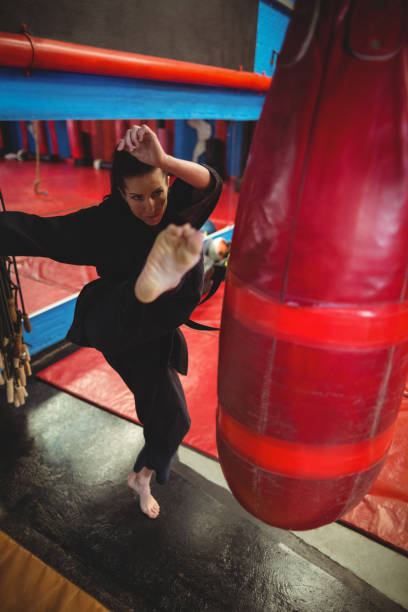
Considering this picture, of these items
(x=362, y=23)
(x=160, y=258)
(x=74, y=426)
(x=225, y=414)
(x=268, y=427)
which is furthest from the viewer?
(x=74, y=426)

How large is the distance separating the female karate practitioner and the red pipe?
914 mm

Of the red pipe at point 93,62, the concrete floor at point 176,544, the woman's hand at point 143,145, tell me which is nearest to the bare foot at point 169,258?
the woman's hand at point 143,145

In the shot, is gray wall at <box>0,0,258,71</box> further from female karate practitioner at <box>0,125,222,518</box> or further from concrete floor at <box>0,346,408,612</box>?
concrete floor at <box>0,346,408,612</box>

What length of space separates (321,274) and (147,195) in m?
0.58

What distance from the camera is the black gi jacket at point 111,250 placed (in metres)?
1.01

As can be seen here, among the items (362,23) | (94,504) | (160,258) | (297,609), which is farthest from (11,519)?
(362,23)

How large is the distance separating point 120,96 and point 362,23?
1925 mm

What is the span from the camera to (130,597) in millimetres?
1374

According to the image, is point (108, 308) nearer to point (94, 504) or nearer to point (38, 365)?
point (94, 504)

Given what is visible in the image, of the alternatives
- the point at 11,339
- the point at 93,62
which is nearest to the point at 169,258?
the point at 11,339

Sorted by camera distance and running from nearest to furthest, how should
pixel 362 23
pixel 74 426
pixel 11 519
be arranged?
pixel 362 23, pixel 11 519, pixel 74 426

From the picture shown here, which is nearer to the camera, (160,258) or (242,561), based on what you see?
(160,258)

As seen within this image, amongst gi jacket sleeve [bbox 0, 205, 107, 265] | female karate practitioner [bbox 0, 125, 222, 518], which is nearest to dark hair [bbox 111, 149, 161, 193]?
female karate practitioner [bbox 0, 125, 222, 518]

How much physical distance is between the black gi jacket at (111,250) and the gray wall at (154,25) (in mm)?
1137
